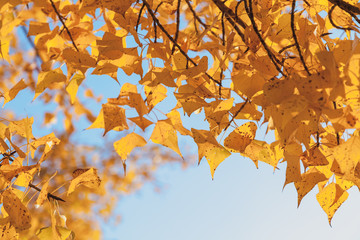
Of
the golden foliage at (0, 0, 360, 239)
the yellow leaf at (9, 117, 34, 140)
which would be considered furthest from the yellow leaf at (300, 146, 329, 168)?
the yellow leaf at (9, 117, 34, 140)

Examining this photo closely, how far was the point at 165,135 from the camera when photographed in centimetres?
60

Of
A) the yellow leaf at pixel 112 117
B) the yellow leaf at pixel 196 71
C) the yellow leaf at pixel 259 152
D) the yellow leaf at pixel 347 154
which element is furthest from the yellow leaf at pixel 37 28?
the yellow leaf at pixel 347 154

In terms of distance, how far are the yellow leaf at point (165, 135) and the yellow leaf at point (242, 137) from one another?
93 mm

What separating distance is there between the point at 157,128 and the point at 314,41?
29 cm

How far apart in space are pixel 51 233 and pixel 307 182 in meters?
0.48

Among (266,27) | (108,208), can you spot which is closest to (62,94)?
(108,208)

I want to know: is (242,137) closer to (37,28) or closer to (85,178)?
(85,178)

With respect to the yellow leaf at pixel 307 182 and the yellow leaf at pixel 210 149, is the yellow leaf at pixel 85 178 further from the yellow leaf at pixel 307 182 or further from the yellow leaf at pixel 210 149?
the yellow leaf at pixel 307 182

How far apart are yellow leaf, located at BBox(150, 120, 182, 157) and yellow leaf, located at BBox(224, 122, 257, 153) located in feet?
0.31

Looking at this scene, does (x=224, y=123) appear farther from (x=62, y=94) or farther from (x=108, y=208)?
(x=108, y=208)

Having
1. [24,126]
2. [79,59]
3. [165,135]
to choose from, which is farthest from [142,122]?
[24,126]

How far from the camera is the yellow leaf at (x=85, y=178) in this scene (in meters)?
0.65

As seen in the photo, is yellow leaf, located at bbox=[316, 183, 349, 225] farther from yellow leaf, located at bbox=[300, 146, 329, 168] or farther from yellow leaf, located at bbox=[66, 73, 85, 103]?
yellow leaf, located at bbox=[66, 73, 85, 103]

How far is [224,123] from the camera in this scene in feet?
2.00
